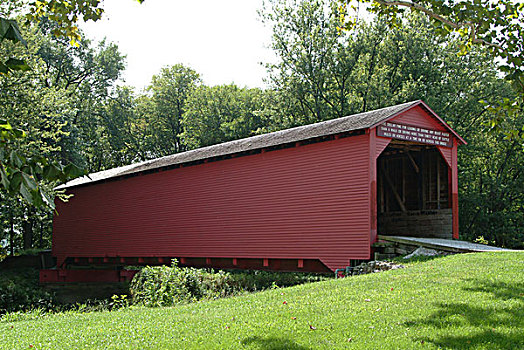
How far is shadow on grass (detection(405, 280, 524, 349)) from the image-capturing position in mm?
4805

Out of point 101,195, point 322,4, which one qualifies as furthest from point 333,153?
point 322,4

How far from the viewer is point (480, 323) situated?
5.40 metres

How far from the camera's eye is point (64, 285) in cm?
2269

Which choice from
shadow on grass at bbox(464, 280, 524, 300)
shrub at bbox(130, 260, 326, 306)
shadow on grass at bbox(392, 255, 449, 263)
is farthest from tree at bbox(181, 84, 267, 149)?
shadow on grass at bbox(464, 280, 524, 300)

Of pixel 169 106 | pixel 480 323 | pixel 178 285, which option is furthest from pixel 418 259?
pixel 169 106

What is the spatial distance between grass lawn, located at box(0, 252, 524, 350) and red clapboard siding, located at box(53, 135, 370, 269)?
4.13 metres

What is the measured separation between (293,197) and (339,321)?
27.0 ft

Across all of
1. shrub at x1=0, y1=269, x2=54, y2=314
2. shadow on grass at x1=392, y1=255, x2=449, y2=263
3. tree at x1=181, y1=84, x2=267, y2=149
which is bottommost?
shrub at x1=0, y1=269, x2=54, y2=314

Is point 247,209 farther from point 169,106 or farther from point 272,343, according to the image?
point 169,106

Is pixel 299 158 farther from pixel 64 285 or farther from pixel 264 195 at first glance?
pixel 64 285

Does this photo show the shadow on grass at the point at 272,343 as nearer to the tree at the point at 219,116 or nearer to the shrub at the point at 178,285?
the shrub at the point at 178,285

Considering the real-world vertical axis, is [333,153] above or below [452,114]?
below

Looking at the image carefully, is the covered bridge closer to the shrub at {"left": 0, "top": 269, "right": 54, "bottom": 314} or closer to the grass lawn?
the shrub at {"left": 0, "top": 269, "right": 54, "bottom": 314}

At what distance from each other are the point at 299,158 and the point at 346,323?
849cm
